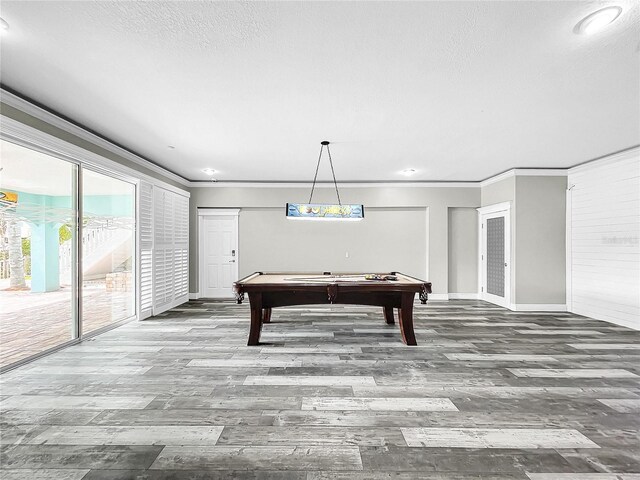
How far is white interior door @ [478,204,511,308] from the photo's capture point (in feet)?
19.9

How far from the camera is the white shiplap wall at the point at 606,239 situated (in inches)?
181

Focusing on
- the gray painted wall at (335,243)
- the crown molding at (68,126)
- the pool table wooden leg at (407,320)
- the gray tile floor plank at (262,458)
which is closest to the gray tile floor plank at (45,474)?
the gray tile floor plank at (262,458)

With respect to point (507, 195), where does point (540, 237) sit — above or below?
below

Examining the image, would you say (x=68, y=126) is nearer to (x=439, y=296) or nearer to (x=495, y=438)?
(x=495, y=438)

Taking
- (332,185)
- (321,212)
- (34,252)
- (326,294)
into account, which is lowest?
(326,294)

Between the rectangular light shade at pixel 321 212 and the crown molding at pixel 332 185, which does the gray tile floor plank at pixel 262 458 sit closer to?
the rectangular light shade at pixel 321 212

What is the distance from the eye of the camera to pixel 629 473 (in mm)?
1698

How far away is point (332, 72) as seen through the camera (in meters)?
2.51

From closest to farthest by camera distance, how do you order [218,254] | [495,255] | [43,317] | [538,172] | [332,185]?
[43,317] → [538,172] → [495,255] → [332,185] → [218,254]

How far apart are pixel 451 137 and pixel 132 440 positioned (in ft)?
14.2

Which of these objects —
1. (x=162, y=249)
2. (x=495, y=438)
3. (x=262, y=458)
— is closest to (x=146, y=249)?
(x=162, y=249)

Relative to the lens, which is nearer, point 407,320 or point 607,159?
point 407,320

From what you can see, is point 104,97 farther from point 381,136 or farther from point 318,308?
point 318,308

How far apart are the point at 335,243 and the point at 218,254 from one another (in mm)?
2609
